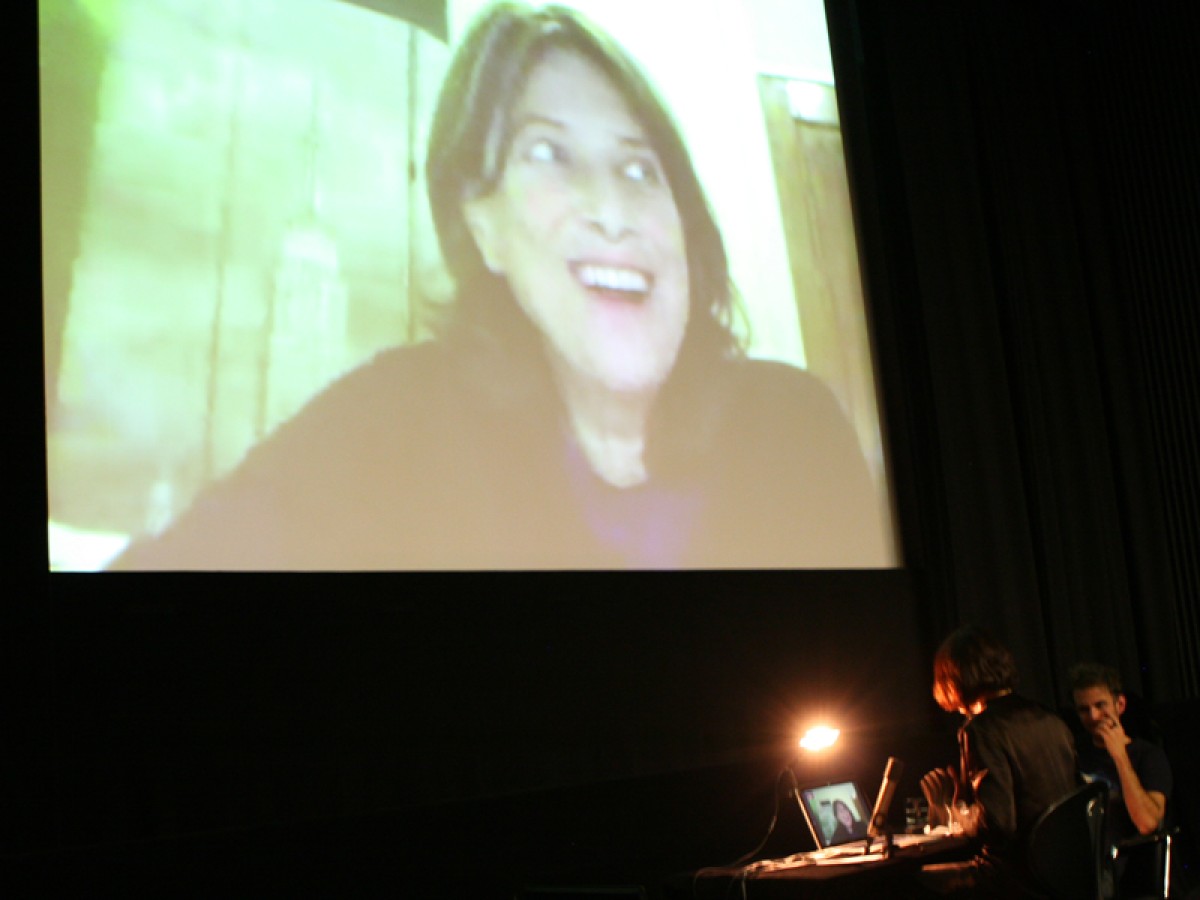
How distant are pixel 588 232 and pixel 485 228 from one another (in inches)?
15.8

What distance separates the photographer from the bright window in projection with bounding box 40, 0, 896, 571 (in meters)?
A: 3.33

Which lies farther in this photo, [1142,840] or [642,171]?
[642,171]

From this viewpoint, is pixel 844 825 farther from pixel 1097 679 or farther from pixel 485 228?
pixel 485 228

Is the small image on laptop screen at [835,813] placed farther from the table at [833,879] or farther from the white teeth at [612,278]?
the white teeth at [612,278]

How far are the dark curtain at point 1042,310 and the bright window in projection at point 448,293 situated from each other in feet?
0.94

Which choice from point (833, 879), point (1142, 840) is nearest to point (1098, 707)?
point (1142, 840)

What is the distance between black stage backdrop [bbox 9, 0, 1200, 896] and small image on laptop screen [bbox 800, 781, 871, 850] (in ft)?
1.17

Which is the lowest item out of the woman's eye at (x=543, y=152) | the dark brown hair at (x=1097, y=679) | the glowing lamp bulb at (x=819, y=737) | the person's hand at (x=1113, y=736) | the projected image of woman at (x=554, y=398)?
the person's hand at (x=1113, y=736)

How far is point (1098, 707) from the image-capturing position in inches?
154

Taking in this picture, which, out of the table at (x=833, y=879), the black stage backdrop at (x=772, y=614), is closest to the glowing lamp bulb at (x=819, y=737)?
the black stage backdrop at (x=772, y=614)

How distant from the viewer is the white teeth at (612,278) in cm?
429

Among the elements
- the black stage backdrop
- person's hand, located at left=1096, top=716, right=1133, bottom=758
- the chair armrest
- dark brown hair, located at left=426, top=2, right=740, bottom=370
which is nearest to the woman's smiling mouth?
dark brown hair, located at left=426, top=2, right=740, bottom=370

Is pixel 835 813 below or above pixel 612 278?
below

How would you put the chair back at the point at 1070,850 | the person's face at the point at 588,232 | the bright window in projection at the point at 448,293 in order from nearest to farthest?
the chair back at the point at 1070,850 < the bright window in projection at the point at 448,293 < the person's face at the point at 588,232
